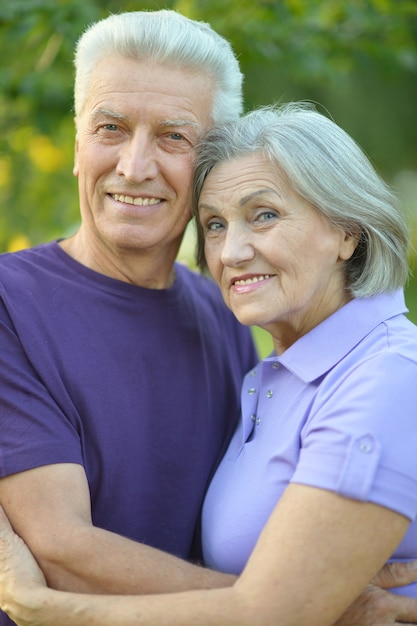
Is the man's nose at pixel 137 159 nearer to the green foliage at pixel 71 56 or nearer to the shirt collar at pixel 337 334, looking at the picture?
the shirt collar at pixel 337 334

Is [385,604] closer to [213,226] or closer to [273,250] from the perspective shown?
[273,250]

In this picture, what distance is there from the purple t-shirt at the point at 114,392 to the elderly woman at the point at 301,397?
0.14 m

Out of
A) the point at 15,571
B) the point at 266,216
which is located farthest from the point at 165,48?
the point at 15,571

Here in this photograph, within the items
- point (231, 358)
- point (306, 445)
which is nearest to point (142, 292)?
point (231, 358)

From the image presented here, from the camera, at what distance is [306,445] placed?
210cm

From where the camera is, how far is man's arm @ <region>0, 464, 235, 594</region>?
213 centimetres

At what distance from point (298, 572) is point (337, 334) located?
69cm

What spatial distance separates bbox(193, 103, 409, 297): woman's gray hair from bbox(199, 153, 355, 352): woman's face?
0.04 meters

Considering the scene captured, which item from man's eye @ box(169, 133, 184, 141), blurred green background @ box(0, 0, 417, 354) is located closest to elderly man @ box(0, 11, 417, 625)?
man's eye @ box(169, 133, 184, 141)

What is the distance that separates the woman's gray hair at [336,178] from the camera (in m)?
2.32

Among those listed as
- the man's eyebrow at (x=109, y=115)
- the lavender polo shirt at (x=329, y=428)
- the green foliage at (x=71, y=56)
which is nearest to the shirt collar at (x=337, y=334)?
the lavender polo shirt at (x=329, y=428)

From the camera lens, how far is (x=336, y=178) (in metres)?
2.34

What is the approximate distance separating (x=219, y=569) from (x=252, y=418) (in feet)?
1.50

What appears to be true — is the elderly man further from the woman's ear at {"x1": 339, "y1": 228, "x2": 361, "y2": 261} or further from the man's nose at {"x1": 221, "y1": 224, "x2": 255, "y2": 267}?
the woman's ear at {"x1": 339, "y1": 228, "x2": 361, "y2": 261}
